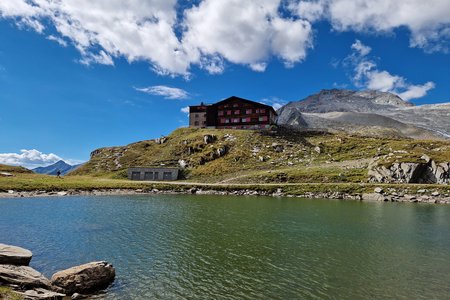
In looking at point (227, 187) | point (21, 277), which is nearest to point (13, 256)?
point (21, 277)

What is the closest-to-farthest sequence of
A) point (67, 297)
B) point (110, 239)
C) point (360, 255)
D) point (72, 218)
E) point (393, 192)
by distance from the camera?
point (67, 297), point (360, 255), point (110, 239), point (72, 218), point (393, 192)

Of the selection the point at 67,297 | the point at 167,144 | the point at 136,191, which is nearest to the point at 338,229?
the point at 67,297

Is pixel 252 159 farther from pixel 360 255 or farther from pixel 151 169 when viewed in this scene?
pixel 360 255

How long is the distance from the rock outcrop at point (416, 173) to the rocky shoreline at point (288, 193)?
10.4 metres

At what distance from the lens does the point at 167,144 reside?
6565 inches

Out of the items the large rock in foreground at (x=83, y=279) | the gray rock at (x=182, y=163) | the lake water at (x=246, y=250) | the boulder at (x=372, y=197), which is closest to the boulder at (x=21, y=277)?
the large rock in foreground at (x=83, y=279)

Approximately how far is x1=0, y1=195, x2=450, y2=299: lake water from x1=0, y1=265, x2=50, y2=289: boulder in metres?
4.40

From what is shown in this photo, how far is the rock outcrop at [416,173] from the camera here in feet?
294

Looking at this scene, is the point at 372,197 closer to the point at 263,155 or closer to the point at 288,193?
the point at 288,193

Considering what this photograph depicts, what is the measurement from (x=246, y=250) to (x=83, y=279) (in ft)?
54.3

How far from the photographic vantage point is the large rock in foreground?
20172 millimetres

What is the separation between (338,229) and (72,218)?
134ft

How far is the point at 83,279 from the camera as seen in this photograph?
20.7 metres

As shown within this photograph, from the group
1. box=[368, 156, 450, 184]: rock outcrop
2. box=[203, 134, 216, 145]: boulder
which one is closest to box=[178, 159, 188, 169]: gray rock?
box=[203, 134, 216, 145]: boulder
